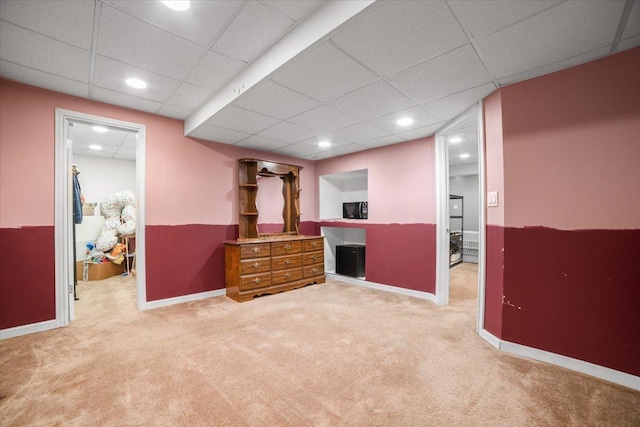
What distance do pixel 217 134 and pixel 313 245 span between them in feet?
7.70

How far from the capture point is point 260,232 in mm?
4758

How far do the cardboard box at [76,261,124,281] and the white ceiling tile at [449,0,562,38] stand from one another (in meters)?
6.38

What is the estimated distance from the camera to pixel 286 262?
4.20 m

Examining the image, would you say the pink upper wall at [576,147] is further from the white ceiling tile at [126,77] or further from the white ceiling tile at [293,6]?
the white ceiling tile at [126,77]

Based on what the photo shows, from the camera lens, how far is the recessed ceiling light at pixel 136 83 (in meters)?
2.55

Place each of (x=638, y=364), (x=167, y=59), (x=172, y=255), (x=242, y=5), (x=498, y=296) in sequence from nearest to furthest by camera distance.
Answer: (x=242, y=5), (x=638, y=364), (x=167, y=59), (x=498, y=296), (x=172, y=255)

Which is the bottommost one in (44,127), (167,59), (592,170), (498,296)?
(498,296)

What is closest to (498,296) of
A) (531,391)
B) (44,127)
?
(531,391)

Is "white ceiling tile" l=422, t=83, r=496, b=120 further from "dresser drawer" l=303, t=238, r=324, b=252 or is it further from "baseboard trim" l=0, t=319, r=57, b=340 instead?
"baseboard trim" l=0, t=319, r=57, b=340

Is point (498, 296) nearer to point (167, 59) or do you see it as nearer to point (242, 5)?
point (242, 5)

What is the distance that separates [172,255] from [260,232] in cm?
152

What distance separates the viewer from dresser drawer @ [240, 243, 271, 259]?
12.2 ft

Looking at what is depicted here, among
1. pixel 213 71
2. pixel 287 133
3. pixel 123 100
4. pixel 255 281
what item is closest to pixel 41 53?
pixel 123 100

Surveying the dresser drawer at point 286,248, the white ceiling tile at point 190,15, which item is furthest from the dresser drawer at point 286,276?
the white ceiling tile at point 190,15
